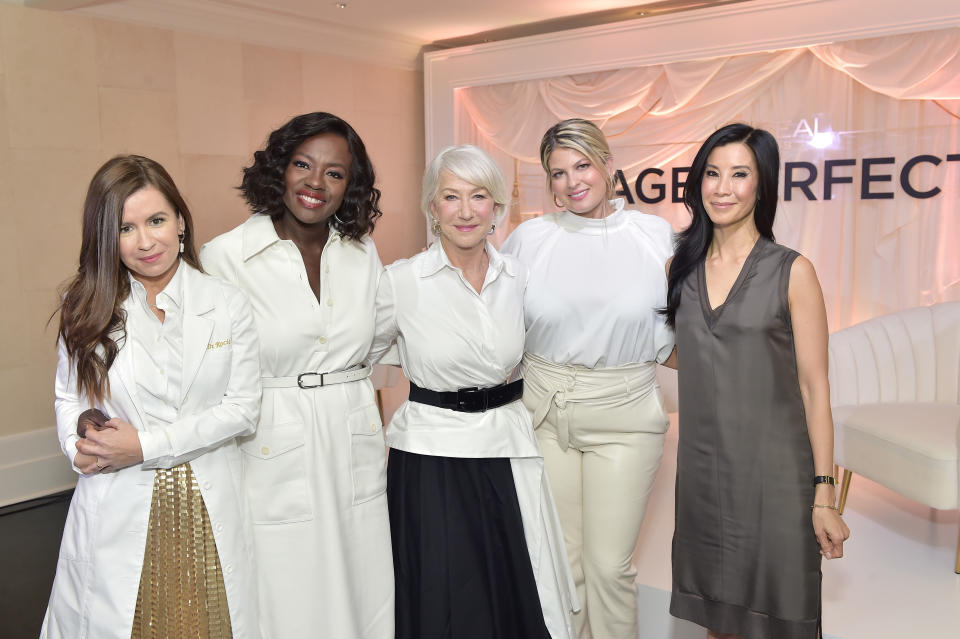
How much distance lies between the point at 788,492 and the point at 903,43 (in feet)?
12.9

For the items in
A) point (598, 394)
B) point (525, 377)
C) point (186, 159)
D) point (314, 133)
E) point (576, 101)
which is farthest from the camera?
point (576, 101)

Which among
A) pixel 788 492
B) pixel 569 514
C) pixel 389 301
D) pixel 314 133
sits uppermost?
pixel 314 133

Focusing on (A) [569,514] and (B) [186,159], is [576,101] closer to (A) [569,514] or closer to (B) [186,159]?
(B) [186,159]

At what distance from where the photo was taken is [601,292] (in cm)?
255

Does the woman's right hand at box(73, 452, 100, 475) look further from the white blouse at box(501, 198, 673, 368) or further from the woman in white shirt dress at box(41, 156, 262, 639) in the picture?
the white blouse at box(501, 198, 673, 368)

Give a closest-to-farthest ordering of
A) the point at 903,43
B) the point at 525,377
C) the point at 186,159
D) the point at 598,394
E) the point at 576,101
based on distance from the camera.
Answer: the point at 598,394, the point at 525,377, the point at 903,43, the point at 186,159, the point at 576,101

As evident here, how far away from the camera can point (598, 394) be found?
2.54m

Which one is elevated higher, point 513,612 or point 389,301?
point 389,301

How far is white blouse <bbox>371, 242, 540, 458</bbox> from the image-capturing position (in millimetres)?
2402

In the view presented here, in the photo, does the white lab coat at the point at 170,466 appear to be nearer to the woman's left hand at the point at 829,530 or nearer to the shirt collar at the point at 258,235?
the shirt collar at the point at 258,235

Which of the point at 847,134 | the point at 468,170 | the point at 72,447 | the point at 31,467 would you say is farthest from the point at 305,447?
the point at 847,134

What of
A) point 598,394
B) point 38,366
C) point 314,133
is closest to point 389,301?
point 314,133

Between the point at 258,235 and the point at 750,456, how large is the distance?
152cm

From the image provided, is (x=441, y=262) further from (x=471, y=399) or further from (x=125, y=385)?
(x=125, y=385)
